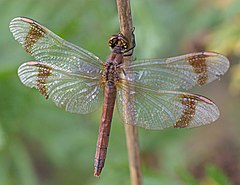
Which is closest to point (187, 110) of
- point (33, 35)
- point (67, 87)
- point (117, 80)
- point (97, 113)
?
point (117, 80)

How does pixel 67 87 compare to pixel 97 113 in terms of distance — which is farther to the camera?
pixel 97 113

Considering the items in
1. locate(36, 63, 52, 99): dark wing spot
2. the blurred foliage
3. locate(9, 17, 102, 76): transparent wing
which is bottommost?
locate(36, 63, 52, 99): dark wing spot

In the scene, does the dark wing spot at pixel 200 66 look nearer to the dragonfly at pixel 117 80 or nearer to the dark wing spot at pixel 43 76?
the dragonfly at pixel 117 80

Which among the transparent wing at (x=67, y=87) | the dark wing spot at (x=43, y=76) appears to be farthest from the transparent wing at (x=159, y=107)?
the dark wing spot at (x=43, y=76)

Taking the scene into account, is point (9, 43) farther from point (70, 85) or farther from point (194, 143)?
point (194, 143)

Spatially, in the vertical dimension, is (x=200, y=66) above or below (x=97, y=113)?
below

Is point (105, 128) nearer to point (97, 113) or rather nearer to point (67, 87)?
point (67, 87)

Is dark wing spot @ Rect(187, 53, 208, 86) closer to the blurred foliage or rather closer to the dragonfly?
the dragonfly

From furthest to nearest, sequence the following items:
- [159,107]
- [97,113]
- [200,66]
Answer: [97,113] → [159,107] → [200,66]

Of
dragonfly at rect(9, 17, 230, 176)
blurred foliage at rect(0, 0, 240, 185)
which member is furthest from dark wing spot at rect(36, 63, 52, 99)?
blurred foliage at rect(0, 0, 240, 185)
